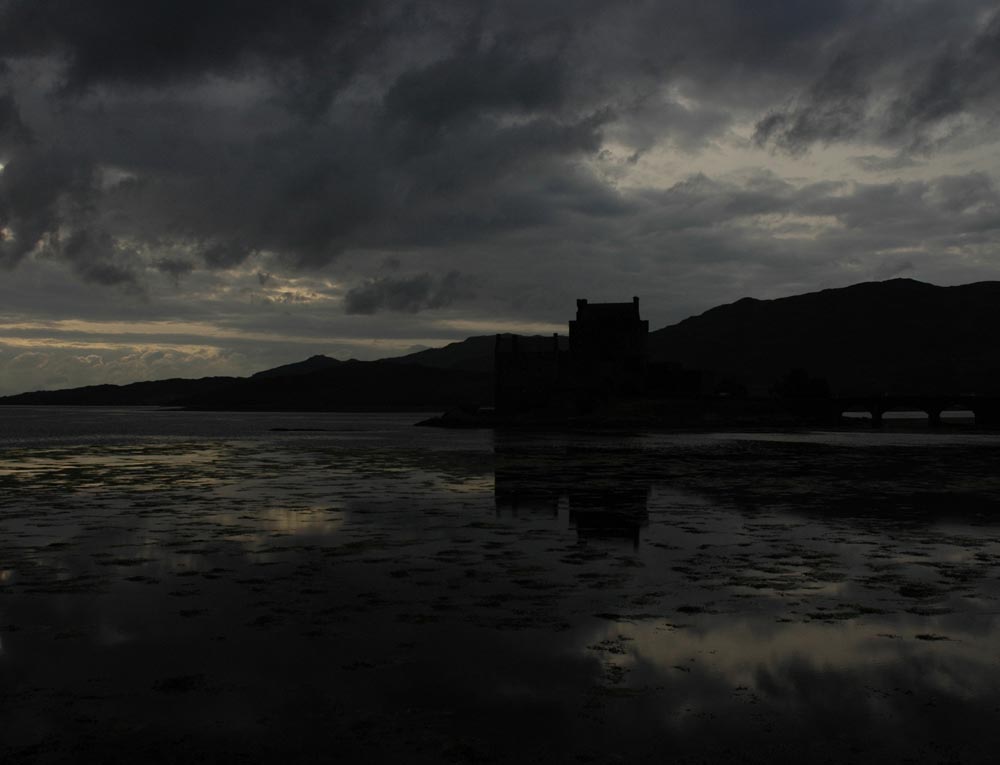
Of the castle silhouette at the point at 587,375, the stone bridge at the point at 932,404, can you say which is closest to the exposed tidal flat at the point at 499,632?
the castle silhouette at the point at 587,375

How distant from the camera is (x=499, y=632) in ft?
31.0

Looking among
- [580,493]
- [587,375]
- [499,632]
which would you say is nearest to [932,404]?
[587,375]

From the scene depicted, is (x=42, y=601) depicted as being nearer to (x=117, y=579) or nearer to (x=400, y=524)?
(x=117, y=579)

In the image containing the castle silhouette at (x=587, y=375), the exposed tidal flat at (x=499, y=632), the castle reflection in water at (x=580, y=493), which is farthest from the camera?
the castle silhouette at (x=587, y=375)

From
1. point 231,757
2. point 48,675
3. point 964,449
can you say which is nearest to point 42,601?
point 48,675

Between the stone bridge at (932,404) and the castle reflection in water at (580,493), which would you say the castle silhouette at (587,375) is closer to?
the stone bridge at (932,404)

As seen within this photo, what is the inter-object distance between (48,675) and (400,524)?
10.6 meters

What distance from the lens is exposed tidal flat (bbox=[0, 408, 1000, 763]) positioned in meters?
6.46

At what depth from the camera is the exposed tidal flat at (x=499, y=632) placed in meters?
6.46

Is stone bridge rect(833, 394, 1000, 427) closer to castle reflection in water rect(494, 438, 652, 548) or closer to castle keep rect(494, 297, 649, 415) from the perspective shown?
castle keep rect(494, 297, 649, 415)

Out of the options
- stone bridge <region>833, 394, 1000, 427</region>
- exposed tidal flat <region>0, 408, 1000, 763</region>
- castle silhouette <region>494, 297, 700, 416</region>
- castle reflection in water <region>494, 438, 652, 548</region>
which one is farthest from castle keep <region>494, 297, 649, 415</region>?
exposed tidal flat <region>0, 408, 1000, 763</region>

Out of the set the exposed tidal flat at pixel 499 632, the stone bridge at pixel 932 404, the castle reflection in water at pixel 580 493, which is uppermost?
the stone bridge at pixel 932 404

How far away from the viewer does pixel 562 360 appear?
354ft

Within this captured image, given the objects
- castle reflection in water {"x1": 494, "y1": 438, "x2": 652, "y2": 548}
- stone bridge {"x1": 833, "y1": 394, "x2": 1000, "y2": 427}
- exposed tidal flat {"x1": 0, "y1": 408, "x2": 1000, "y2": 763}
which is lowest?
castle reflection in water {"x1": 494, "y1": 438, "x2": 652, "y2": 548}
